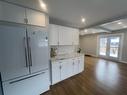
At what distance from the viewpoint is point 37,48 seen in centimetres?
191

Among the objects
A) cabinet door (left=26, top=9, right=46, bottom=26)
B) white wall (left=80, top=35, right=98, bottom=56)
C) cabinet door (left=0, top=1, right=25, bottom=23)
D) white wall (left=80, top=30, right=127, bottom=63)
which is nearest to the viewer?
cabinet door (left=0, top=1, right=25, bottom=23)

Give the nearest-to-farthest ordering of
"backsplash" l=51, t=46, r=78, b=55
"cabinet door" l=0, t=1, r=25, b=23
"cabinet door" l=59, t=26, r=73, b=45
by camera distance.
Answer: "cabinet door" l=0, t=1, r=25, b=23, "cabinet door" l=59, t=26, r=73, b=45, "backsplash" l=51, t=46, r=78, b=55

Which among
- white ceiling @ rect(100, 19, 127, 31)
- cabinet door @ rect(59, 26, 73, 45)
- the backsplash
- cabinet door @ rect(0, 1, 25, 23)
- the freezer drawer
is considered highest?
white ceiling @ rect(100, 19, 127, 31)

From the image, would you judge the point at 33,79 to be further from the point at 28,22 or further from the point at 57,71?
the point at 28,22

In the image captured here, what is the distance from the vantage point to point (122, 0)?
158 cm

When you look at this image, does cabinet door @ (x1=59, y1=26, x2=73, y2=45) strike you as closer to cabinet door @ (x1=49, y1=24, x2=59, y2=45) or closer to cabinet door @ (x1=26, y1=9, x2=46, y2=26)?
cabinet door @ (x1=49, y1=24, x2=59, y2=45)

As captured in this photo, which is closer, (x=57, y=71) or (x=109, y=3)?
(x=109, y=3)

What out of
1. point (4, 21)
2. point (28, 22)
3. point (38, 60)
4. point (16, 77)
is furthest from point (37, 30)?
point (16, 77)

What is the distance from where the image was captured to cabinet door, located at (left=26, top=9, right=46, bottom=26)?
1.78 metres

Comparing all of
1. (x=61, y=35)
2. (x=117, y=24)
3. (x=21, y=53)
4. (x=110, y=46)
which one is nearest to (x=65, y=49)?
(x=61, y=35)

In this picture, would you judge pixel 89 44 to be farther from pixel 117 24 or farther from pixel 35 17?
pixel 35 17

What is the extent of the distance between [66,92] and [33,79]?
42.1 inches

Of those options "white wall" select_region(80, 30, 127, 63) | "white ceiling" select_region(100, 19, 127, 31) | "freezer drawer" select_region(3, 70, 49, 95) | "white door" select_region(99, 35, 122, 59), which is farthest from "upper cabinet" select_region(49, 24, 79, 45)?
"white wall" select_region(80, 30, 127, 63)

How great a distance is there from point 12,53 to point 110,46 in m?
6.70
